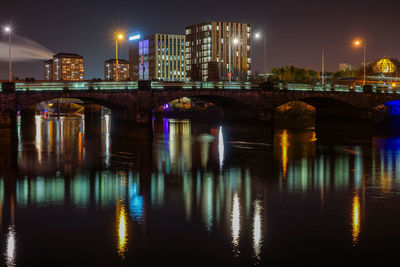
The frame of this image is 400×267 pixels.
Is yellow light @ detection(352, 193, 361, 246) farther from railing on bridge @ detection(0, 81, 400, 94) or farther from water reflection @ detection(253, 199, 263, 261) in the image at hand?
railing on bridge @ detection(0, 81, 400, 94)

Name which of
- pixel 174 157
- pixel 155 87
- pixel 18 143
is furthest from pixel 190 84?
pixel 174 157

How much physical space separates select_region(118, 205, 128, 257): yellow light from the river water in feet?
0.16

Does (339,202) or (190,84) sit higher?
(190,84)

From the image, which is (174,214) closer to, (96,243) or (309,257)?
(96,243)

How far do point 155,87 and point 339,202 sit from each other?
192 feet

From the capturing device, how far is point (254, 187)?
1969 cm

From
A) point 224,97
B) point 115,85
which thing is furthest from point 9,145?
point 224,97

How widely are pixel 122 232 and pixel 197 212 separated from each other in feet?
9.67

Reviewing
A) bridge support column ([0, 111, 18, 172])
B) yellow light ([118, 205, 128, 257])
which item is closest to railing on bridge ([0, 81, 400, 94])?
bridge support column ([0, 111, 18, 172])

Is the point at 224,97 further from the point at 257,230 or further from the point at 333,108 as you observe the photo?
the point at 257,230

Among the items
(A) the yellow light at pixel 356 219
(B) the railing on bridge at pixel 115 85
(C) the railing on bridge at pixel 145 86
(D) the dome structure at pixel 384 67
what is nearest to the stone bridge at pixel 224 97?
(C) the railing on bridge at pixel 145 86

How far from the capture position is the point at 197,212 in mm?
15273

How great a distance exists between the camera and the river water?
37.9 ft

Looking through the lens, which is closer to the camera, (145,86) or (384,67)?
(145,86)
